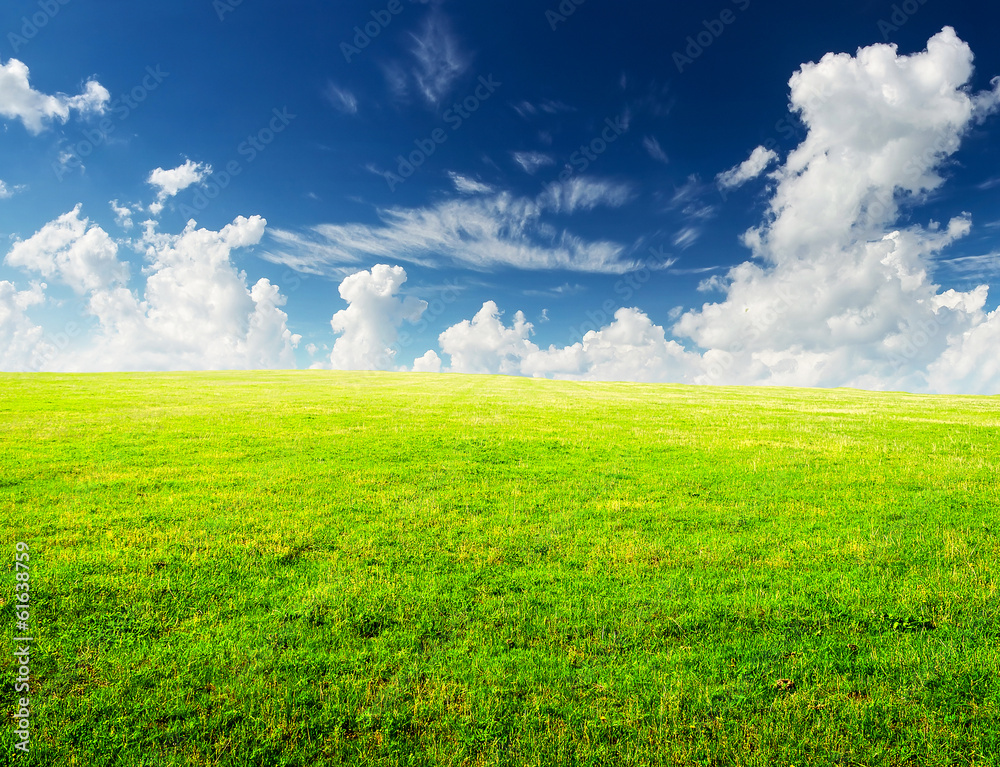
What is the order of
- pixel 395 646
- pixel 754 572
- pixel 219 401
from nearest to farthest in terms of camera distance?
pixel 395 646, pixel 754 572, pixel 219 401

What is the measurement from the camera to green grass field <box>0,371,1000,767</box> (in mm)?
5707

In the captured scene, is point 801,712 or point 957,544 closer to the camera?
point 801,712

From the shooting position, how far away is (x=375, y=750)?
216 inches

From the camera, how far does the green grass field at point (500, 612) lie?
5.71 m

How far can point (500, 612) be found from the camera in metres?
8.13

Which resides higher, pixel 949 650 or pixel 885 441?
pixel 885 441

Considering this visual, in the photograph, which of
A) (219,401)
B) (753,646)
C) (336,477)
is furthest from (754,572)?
(219,401)

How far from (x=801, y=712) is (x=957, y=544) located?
345 inches

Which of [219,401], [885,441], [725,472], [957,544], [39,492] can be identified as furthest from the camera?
[219,401]

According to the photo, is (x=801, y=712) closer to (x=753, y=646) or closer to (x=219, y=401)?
(x=753, y=646)

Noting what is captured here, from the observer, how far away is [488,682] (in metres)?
6.45

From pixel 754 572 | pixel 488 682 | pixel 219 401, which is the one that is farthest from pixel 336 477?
pixel 219 401

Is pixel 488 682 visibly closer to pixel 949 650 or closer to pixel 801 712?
pixel 801 712

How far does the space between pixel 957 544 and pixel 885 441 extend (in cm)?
1606
